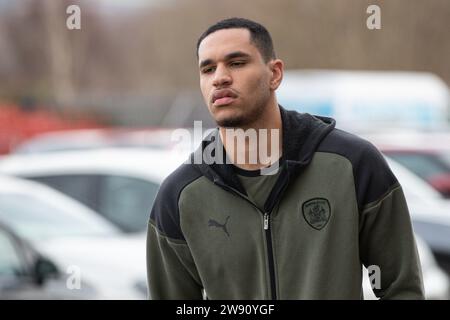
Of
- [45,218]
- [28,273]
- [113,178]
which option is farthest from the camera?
[113,178]

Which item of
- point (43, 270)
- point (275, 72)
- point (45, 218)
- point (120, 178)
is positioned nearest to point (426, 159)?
point (120, 178)

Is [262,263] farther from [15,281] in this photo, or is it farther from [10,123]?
[10,123]

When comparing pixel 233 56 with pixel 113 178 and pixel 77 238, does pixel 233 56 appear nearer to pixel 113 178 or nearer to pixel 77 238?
pixel 77 238

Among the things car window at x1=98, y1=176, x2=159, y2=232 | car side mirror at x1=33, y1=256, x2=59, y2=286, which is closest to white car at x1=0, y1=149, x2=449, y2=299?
car window at x1=98, y1=176, x2=159, y2=232

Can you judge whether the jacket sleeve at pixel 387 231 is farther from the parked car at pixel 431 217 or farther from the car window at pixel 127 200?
the parked car at pixel 431 217

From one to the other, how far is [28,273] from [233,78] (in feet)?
12.8

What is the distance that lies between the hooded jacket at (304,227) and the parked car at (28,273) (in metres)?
3.52

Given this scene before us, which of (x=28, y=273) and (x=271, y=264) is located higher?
(x=271, y=264)

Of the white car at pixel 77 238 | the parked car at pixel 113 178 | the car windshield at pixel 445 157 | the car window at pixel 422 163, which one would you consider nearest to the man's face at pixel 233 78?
the white car at pixel 77 238

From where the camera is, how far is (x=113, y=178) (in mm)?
9297

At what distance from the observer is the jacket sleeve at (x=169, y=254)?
11.5 feet

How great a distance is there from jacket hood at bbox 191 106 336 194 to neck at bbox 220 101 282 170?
3cm

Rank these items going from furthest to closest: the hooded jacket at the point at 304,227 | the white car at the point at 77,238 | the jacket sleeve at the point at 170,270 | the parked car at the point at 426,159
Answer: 1. the parked car at the point at 426,159
2. the white car at the point at 77,238
3. the jacket sleeve at the point at 170,270
4. the hooded jacket at the point at 304,227
